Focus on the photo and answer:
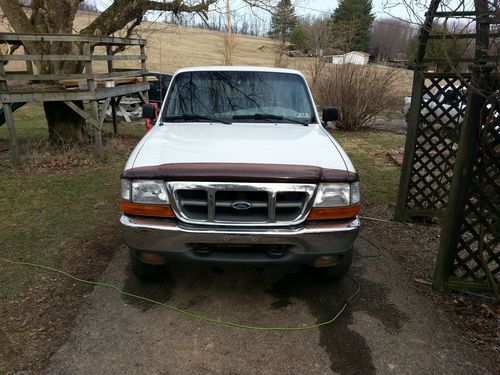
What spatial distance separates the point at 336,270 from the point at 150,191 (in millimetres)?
1710

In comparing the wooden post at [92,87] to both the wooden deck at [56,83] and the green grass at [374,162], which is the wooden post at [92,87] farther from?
the green grass at [374,162]

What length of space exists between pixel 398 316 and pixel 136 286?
2.21m

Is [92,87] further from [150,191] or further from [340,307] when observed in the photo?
[340,307]

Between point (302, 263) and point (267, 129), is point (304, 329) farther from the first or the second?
point (267, 129)

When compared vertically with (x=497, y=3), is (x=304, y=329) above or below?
below

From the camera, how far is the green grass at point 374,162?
22.0 feet

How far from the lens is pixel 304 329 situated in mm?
3027

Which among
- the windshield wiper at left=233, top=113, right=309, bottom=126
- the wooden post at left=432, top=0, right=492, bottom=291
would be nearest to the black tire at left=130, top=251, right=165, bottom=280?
the windshield wiper at left=233, top=113, right=309, bottom=126

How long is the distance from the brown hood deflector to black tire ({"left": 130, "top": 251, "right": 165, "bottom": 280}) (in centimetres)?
87

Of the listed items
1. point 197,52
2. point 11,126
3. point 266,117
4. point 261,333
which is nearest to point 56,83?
point 11,126

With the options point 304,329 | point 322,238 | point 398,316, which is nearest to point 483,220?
point 398,316

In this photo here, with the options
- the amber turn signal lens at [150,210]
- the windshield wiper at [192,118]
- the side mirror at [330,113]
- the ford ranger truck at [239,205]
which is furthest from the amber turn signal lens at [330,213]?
the side mirror at [330,113]

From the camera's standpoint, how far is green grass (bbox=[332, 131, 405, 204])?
6.70m

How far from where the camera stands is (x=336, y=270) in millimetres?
3479
